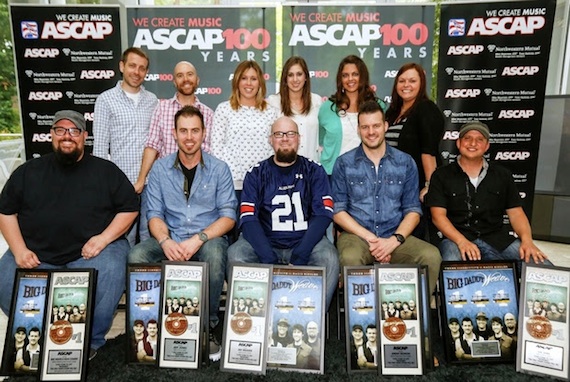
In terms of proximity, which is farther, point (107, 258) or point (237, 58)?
point (237, 58)

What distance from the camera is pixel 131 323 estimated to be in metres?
2.36

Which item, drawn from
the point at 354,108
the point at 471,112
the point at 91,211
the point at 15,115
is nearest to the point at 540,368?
the point at 354,108

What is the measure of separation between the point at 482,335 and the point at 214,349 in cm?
156

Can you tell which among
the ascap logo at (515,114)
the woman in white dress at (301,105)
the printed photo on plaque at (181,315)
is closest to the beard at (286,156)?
the woman in white dress at (301,105)

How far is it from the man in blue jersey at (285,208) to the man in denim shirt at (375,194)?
0.15 metres

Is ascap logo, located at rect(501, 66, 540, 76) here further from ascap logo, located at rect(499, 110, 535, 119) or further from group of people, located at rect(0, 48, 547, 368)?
group of people, located at rect(0, 48, 547, 368)

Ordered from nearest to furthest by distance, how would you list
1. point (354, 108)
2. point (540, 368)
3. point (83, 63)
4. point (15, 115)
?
point (540, 368) < point (354, 108) < point (83, 63) < point (15, 115)

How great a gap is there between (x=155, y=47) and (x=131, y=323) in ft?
10.5

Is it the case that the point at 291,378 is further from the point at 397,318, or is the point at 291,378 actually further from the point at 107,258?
the point at 107,258

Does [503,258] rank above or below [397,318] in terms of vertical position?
above

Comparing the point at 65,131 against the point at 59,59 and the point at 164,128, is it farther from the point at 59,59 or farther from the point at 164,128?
the point at 59,59

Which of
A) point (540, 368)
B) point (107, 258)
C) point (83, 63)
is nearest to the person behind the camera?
point (540, 368)

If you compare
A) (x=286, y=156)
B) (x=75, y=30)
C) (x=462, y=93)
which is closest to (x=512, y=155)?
(x=462, y=93)

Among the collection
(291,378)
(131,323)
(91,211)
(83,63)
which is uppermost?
(83,63)
